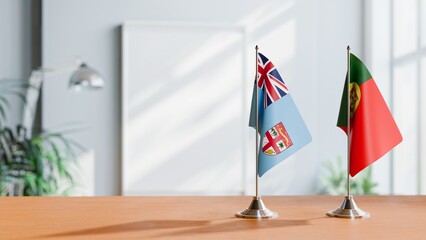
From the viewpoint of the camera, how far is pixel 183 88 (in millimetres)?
5711

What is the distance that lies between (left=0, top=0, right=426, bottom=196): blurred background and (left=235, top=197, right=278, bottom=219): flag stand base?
4.09 meters

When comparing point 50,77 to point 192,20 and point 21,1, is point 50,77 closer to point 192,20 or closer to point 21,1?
point 21,1

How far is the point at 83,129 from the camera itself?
5.64 metres

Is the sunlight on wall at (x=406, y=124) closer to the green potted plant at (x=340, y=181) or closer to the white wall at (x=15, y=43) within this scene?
the green potted plant at (x=340, y=181)

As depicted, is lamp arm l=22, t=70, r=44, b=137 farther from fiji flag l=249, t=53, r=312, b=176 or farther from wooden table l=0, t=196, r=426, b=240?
fiji flag l=249, t=53, r=312, b=176

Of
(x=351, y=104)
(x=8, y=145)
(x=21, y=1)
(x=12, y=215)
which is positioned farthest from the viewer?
(x=21, y=1)

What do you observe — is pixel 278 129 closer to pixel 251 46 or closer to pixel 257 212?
pixel 257 212

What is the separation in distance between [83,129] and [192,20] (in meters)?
1.30

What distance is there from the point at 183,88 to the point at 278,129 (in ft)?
13.5

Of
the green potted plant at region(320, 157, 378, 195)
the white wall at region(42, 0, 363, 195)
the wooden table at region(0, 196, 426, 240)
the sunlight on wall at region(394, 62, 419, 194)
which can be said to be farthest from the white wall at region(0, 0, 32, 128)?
the wooden table at region(0, 196, 426, 240)

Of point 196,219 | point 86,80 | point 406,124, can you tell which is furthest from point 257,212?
point 406,124

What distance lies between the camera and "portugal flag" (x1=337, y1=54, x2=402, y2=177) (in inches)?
63.7

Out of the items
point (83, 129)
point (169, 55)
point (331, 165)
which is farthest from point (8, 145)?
point (331, 165)

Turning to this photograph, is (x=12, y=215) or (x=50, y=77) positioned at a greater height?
(x=50, y=77)
